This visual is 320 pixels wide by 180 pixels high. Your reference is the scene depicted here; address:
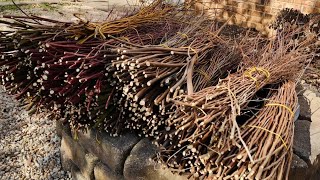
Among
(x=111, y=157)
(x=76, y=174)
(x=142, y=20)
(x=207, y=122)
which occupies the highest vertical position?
(x=142, y=20)

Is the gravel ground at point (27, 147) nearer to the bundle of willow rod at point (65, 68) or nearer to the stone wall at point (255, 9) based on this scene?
the bundle of willow rod at point (65, 68)

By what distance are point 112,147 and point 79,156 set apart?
0.52 m

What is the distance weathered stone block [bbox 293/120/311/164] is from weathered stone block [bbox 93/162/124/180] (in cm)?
108

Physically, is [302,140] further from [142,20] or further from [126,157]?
[142,20]

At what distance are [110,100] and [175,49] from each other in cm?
51

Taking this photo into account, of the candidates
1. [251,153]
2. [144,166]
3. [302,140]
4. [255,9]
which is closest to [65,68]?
[144,166]

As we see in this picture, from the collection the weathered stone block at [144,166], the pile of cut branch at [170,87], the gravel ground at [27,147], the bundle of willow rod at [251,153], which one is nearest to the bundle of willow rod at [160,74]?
the pile of cut branch at [170,87]

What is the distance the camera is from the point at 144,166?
2.03 m

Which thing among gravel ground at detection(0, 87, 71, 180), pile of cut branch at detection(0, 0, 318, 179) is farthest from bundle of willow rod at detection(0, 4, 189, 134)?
gravel ground at detection(0, 87, 71, 180)

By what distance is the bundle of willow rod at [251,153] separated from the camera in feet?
4.79

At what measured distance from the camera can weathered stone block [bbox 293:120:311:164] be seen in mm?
1872

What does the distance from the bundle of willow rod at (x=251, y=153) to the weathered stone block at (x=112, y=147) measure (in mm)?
427

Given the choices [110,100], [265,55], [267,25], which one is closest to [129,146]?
[110,100]

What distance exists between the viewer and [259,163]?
145cm
